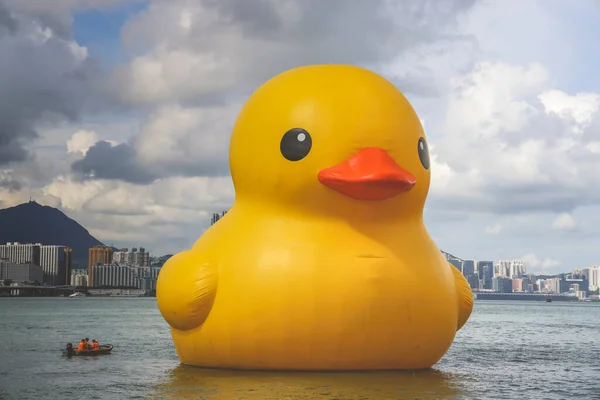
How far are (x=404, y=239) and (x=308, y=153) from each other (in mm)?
2369

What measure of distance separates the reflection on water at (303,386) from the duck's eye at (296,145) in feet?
12.3

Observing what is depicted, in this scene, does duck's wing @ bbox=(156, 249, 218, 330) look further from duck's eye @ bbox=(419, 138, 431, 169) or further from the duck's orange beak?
duck's eye @ bbox=(419, 138, 431, 169)

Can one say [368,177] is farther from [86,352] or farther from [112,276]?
[112,276]

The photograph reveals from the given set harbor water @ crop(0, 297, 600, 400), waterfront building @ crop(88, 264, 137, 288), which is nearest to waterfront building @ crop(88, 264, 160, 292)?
waterfront building @ crop(88, 264, 137, 288)

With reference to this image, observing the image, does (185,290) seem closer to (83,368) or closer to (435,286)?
(435,286)

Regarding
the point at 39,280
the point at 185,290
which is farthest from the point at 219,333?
the point at 39,280

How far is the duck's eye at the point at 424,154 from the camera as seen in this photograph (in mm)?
16094

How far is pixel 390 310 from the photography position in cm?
1479

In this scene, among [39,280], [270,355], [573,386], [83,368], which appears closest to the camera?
[270,355]

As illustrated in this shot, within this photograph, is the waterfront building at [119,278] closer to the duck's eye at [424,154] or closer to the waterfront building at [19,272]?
the waterfront building at [19,272]

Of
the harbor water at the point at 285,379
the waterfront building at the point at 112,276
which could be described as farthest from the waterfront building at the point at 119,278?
the harbor water at the point at 285,379

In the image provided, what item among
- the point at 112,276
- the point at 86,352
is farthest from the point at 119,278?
the point at 86,352

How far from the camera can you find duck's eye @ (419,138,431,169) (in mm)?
16094

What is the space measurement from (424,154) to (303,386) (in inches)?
194
